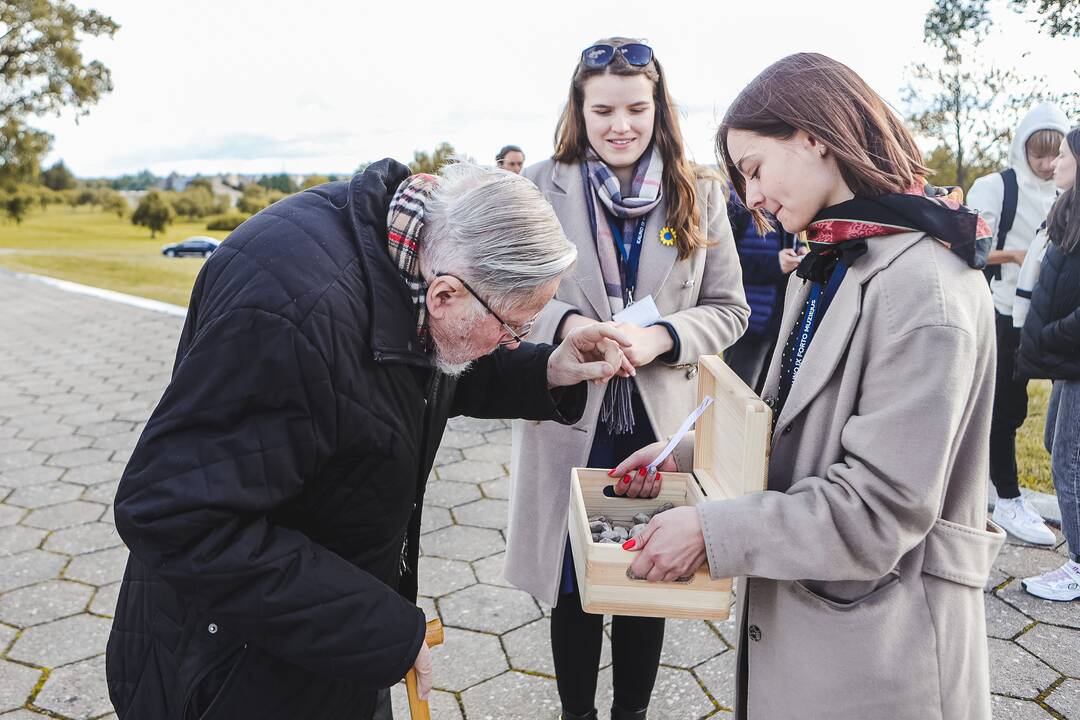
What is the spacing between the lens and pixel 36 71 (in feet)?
94.9

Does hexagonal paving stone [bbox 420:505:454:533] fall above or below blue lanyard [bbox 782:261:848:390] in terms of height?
below

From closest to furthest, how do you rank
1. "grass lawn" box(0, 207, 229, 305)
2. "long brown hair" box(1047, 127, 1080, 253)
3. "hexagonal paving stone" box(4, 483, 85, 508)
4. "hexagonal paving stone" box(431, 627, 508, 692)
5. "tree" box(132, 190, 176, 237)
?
"hexagonal paving stone" box(431, 627, 508, 692)
"long brown hair" box(1047, 127, 1080, 253)
"hexagonal paving stone" box(4, 483, 85, 508)
"grass lawn" box(0, 207, 229, 305)
"tree" box(132, 190, 176, 237)

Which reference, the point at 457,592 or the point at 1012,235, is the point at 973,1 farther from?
the point at 457,592

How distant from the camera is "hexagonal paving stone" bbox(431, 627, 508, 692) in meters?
3.16

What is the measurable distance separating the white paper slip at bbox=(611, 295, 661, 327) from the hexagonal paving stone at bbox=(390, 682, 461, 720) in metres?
1.65

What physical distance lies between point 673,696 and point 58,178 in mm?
38821

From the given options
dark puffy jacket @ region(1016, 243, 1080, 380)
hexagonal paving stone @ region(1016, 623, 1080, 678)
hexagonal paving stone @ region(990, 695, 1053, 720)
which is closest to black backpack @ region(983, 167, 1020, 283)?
dark puffy jacket @ region(1016, 243, 1080, 380)

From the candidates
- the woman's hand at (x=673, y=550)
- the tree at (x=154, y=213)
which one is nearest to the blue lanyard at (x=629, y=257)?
the woman's hand at (x=673, y=550)

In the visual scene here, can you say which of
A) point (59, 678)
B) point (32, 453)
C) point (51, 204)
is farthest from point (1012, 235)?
point (51, 204)

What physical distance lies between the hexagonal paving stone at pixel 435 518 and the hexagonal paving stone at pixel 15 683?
77.4 inches

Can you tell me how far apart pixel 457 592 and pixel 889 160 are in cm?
300

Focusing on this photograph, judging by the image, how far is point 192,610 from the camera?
154 centimetres

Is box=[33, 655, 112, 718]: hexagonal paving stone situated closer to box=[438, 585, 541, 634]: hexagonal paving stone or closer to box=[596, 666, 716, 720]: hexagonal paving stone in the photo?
box=[438, 585, 541, 634]: hexagonal paving stone

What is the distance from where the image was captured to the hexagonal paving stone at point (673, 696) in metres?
2.92
